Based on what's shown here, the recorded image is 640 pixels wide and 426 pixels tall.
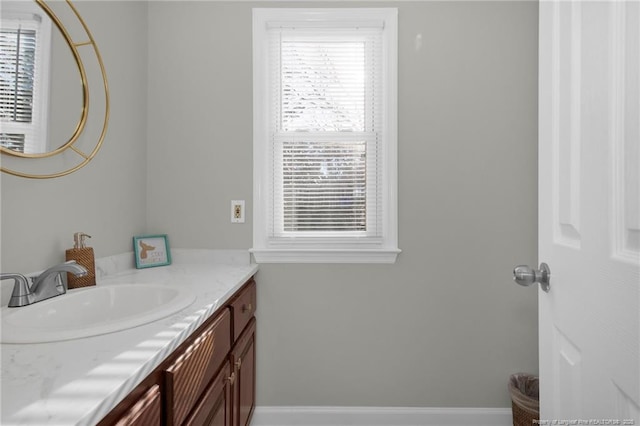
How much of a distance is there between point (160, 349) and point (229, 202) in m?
1.21

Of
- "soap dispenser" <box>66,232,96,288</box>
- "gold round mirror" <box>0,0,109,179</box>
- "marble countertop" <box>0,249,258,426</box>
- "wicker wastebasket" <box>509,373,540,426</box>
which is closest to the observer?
"marble countertop" <box>0,249,258,426</box>

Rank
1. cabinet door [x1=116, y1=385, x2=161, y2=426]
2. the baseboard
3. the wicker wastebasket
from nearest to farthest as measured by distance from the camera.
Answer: cabinet door [x1=116, y1=385, x2=161, y2=426] → the wicker wastebasket → the baseboard

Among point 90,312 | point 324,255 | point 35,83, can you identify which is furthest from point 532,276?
point 35,83

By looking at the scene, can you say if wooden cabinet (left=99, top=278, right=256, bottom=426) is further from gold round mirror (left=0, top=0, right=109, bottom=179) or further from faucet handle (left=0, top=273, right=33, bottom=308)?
gold round mirror (left=0, top=0, right=109, bottom=179)

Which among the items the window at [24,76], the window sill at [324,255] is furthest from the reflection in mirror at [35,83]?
the window sill at [324,255]

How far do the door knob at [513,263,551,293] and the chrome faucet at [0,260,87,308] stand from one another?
48.9 inches

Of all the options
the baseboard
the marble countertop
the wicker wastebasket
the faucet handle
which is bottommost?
the baseboard

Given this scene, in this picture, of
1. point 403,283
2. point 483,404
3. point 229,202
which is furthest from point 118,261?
point 483,404

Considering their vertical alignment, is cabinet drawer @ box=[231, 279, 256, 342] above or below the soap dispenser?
below

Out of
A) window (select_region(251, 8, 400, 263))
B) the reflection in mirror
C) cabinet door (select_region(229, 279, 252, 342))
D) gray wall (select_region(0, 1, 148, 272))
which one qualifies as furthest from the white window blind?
the reflection in mirror

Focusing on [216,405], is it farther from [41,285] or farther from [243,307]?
[41,285]

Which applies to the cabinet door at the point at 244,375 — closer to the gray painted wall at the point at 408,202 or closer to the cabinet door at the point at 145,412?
A: the gray painted wall at the point at 408,202

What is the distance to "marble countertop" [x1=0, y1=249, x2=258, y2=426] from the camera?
1.68 ft

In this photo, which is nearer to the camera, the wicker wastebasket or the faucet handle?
the faucet handle
